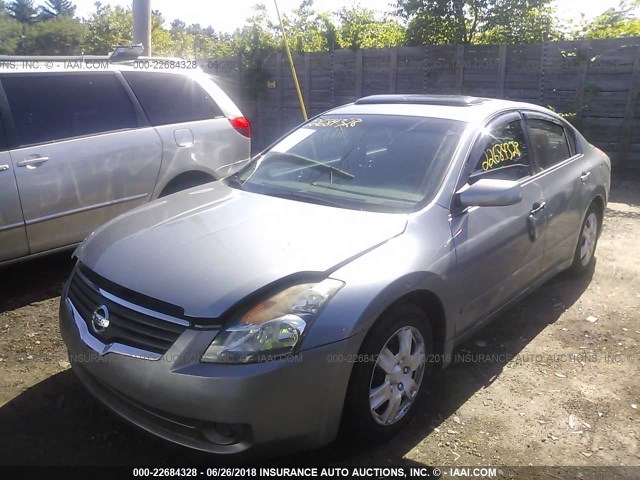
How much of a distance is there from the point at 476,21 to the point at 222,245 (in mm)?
10497

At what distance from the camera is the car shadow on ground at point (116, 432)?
2760 millimetres

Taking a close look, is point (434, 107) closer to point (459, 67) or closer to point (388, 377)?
point (388, 377)

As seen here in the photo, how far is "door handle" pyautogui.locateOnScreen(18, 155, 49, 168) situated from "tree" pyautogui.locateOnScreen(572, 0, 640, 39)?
9752mm

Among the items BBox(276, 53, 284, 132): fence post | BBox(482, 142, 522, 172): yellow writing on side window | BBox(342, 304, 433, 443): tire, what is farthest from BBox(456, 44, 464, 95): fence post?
BBox(342, 304, 433, 443): tire

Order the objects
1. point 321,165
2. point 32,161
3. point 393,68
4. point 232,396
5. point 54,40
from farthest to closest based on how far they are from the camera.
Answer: point 54,40, point 393,68, point 32,161, point 321,165, point 232,396

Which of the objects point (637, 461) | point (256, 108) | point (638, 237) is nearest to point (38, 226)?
point (637, 461)

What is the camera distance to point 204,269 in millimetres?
2627

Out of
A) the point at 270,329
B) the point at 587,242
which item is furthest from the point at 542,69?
the point at 270,329

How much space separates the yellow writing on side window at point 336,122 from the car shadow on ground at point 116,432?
1.69 m

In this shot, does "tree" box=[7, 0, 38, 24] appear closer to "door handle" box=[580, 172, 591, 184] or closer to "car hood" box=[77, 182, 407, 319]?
"door handle" box=[580, 172, 591, 184]

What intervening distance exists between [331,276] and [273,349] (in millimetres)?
423

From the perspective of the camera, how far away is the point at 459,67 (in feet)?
35.6

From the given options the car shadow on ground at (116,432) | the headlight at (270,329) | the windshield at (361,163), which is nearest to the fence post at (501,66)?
the windshield at (361,163)

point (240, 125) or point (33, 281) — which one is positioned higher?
point (240, 125)
